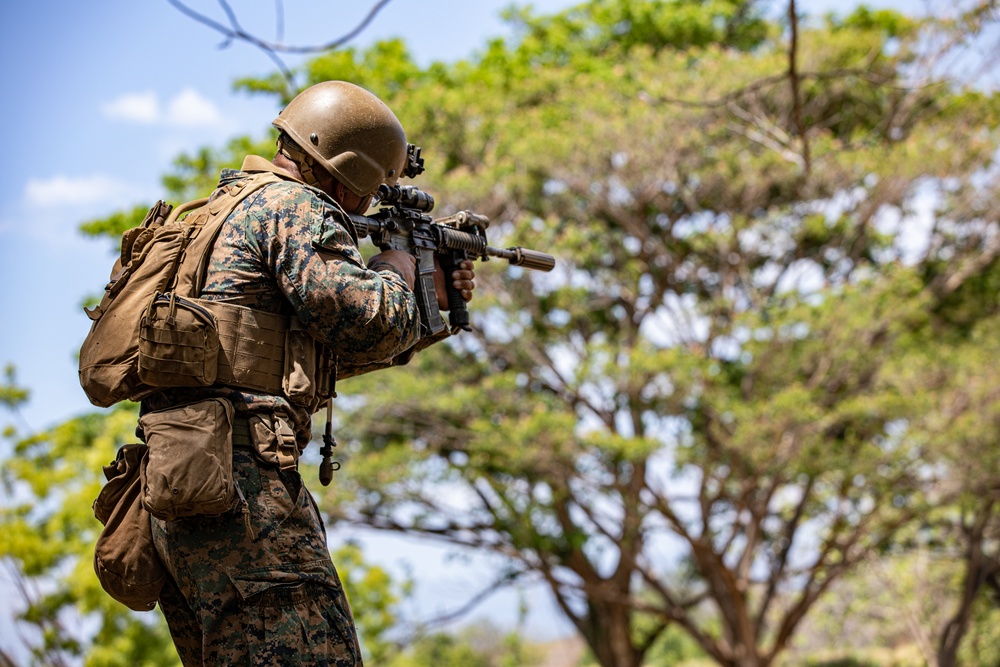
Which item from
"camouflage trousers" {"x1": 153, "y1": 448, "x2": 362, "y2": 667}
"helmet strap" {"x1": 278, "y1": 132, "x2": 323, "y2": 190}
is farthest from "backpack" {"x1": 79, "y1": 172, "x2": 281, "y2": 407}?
"camouflage trousers" {"x1": 153, "y1": 448, "x2": 362, "y2": 667}

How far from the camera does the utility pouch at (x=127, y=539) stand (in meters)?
2.16

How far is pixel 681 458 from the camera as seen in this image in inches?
430

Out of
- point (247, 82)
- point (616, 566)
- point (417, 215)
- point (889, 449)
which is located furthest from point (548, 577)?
point (417, 215)

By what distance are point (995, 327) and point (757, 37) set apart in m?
5.09

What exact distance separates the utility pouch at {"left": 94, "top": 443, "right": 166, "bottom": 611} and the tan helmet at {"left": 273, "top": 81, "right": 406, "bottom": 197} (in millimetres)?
756

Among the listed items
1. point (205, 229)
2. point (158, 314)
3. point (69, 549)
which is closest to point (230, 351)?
point (158, 314)

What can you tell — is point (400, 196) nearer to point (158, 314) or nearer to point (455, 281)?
point (455, 281)

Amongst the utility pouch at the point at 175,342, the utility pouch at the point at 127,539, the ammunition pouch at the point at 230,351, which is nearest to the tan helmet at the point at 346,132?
the ammunition pouch at the point at 230,351

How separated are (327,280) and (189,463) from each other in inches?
17.6

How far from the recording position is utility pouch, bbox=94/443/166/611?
216cm

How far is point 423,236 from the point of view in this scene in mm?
2740

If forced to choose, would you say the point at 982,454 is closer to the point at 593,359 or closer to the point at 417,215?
the point at 593,359

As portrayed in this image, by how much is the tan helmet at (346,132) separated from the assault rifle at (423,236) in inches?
5.4

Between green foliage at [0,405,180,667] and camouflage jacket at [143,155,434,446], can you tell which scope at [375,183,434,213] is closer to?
camouflage jacket at [143,155,434,446]
